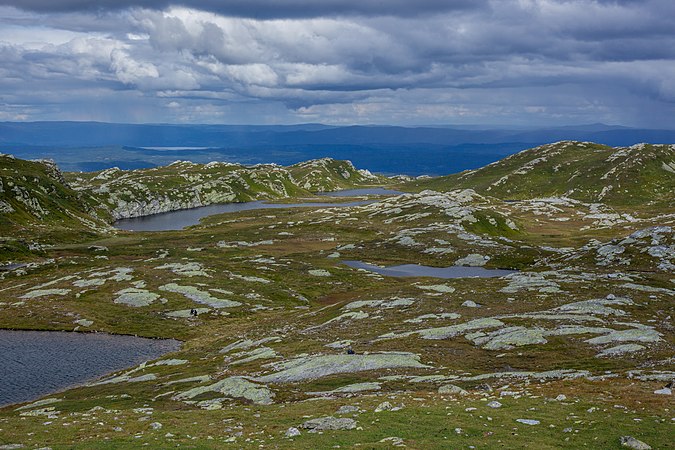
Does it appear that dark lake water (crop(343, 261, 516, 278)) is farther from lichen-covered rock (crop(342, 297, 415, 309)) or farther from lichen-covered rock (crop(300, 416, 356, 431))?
lichen-covered rock (crop(300, 416, 356, 431))

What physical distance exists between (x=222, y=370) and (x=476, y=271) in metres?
112

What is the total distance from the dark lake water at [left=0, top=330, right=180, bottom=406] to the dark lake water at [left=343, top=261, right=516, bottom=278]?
79692 millimetres

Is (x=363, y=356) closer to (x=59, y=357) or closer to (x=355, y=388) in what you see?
(x=355, y=388)

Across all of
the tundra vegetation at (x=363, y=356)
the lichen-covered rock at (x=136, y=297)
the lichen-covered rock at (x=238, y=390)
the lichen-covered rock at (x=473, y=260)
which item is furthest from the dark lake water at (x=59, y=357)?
the lichen-covered rock at (x=473, y=260)

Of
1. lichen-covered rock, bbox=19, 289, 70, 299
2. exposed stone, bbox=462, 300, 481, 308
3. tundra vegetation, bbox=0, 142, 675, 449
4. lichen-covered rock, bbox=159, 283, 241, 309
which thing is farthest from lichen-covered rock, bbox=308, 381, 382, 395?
lichen-covered rock, bbox=19, 289, 70, 299

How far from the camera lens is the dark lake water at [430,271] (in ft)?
516

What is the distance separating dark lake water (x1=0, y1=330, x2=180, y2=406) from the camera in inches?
2941

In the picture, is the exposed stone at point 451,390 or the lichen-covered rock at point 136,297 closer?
the exposed stone at point 451,390

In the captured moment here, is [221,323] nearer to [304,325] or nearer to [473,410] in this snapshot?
[304,325]

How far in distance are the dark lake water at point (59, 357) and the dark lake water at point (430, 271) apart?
7969 cm

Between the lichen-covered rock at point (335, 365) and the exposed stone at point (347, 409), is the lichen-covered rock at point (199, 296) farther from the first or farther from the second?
the exposed stone at point (347, 409)

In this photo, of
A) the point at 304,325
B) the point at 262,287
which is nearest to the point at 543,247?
the point at 262,287

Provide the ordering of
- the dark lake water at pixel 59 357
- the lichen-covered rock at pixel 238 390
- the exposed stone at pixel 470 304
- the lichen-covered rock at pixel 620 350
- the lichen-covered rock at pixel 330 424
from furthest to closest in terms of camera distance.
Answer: the exposed stone at pixel 470 304 → the dark lake water at pixel 59 357 → the lichen-covered rock at pixel 620 350 → the lichen-covered rock at pixel 238 390 → the lichen-covered rock at pixel 330 424

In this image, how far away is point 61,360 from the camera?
87.0m
